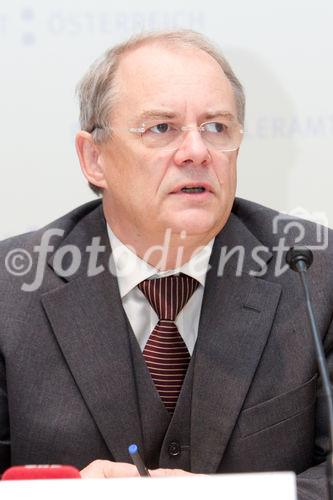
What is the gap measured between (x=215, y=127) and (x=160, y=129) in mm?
135

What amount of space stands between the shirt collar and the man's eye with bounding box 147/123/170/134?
1.06ft

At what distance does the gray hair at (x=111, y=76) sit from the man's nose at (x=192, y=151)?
0.74 feet

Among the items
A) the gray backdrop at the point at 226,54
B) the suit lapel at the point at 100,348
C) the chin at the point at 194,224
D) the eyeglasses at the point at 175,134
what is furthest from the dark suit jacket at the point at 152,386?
the gray backdrop at the point at 226,54

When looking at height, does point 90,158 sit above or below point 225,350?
above

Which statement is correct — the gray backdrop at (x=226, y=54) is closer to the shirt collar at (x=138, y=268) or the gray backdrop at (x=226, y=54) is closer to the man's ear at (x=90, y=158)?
the man's ear at (x=90, y=158)

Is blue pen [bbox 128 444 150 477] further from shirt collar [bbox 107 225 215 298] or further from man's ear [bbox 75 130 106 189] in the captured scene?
man's ear [bbox 75 130 106 189]

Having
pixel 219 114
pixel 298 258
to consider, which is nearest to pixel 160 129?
pixel 219 114

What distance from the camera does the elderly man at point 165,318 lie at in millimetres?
1885

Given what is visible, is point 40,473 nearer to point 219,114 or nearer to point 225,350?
point 225,350

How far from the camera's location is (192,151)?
72.9 inches

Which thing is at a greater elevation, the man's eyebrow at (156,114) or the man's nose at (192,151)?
the man's eyebrow at (156,114)

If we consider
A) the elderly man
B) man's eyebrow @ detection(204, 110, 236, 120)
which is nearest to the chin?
the elderly man

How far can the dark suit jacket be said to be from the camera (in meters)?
1.88

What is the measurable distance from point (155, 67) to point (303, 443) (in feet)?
3.09
